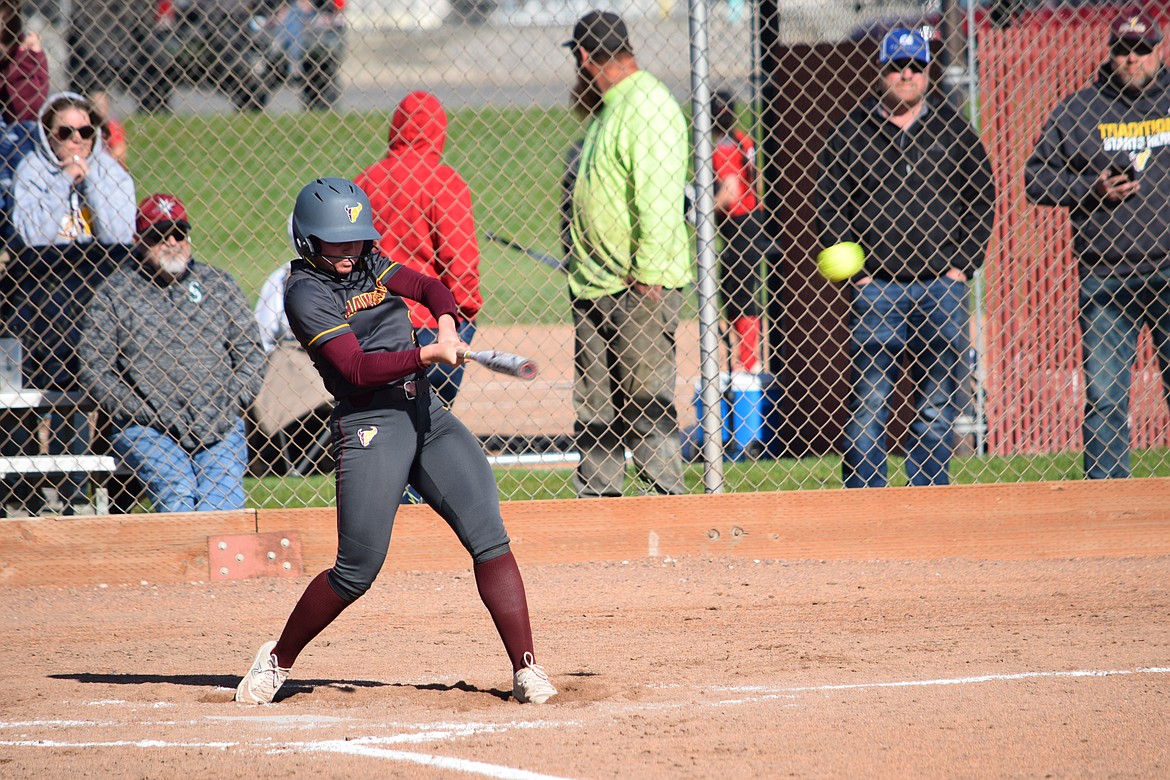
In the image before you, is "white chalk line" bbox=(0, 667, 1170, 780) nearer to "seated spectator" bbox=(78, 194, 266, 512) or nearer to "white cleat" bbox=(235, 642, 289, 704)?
"white cleat" bbox=(235, 642, 289, 704)

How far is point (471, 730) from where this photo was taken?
382cm

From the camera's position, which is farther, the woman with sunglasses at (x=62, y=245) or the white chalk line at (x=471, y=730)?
the woman with sunglasses at (x=62, y=245)

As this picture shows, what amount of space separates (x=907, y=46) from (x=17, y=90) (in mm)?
4659

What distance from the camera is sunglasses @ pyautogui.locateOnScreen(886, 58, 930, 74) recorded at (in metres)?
6.42

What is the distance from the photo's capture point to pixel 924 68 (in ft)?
21.2

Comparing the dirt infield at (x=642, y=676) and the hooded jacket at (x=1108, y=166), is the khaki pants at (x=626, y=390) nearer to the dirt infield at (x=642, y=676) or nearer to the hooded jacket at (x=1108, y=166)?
the dirt infield at (x=642, y=676)

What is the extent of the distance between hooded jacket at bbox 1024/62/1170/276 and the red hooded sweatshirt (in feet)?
9.39

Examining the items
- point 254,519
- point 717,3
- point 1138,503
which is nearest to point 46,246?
point 254,519

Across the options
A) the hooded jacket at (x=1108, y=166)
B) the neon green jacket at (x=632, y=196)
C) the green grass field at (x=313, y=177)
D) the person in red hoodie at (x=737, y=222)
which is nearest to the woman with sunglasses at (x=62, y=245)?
the neon green jacket at (x=632, y=196)

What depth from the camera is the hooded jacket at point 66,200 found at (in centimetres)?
636

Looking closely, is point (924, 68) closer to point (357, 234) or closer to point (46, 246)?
point (357, 234)

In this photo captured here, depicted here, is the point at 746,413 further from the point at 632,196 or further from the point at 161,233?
the point at 161,233

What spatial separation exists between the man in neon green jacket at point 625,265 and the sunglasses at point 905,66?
3.76 ft

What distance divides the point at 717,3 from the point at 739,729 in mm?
3969
